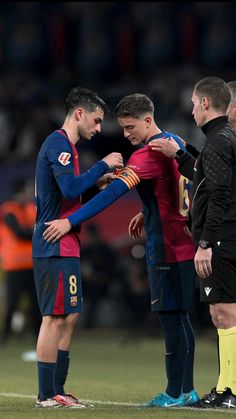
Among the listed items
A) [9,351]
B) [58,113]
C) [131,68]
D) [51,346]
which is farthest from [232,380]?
[131,68]

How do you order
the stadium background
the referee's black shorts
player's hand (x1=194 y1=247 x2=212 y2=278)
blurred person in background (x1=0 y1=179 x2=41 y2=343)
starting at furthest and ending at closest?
the stadium background
blurred person in background (x1=0 y1=179 x2=41 y2=343)
the referee's black shorts
player's hand (x1=194 y1=247 x2=212 y2=278)

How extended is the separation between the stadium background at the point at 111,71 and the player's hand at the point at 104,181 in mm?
8054

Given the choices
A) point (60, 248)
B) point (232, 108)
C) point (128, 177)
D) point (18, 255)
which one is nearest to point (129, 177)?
point (128, 177)

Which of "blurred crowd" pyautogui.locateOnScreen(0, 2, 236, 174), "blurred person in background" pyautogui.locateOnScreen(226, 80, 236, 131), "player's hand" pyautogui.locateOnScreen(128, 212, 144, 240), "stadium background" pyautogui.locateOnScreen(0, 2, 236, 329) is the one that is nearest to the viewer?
"blurred person in background" pyautogui.locateOnScreen(226, 80, 236, 131)

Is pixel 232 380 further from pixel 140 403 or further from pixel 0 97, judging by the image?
pixel 0 97

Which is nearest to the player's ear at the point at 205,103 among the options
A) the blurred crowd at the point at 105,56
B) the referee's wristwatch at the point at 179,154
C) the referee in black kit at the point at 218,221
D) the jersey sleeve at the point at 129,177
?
the referee in black kit at the point at 218,221

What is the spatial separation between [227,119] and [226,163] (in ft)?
1.36

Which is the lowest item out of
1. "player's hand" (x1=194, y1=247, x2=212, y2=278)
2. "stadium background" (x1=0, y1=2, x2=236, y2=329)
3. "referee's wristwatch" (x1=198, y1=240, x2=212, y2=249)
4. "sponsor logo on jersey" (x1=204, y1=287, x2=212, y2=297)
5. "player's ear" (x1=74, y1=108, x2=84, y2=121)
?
"sponsor logo on jersey" (x1=204, y1=287, x2=212, y2=297)

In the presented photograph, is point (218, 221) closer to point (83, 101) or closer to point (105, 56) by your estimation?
point (83, 101)

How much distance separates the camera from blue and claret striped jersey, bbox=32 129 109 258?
809 centimetres

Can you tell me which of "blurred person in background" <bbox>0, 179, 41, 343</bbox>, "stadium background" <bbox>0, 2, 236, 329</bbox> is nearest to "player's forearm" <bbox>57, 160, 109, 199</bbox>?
"blurred person in background" <bbox>0, 179, 41, 343</bbox>

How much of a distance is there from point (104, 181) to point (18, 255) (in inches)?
285

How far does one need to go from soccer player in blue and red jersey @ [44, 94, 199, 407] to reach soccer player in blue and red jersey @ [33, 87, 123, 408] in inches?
9.0

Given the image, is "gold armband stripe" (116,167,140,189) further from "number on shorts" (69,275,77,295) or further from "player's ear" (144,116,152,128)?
"number on shorts" (69,275,77,295)
